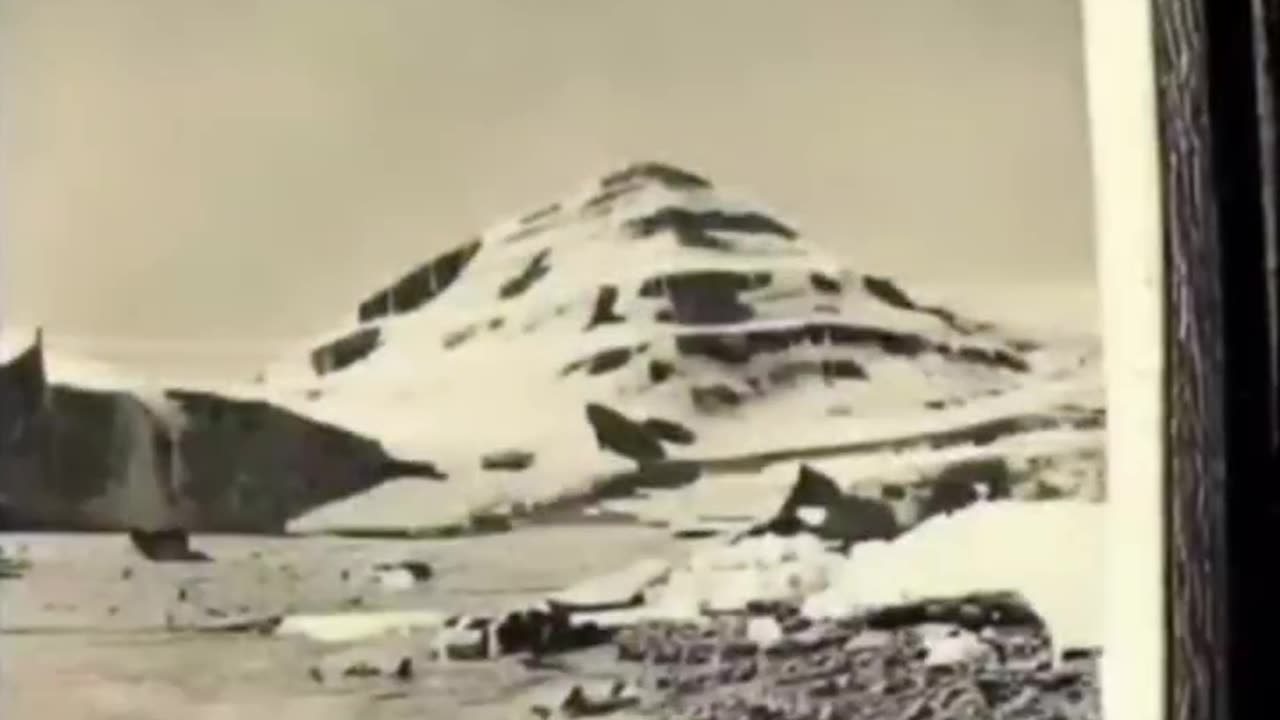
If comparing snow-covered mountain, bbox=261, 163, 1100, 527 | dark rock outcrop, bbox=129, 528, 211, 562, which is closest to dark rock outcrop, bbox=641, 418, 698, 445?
snow-covered mountain, bbox=261, 163, 1100, 527

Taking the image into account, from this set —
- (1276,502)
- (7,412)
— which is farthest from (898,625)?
(7,412)

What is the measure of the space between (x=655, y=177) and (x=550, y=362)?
8cm

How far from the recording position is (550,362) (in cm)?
67

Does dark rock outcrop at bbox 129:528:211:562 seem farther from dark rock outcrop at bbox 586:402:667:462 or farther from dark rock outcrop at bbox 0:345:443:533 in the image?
dark rock outcrop at bbox 586:402:667:462

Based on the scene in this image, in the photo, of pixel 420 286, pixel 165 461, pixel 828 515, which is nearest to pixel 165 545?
pixel 165 461

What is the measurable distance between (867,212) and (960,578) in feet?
0.48

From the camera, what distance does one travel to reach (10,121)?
25.6 inches

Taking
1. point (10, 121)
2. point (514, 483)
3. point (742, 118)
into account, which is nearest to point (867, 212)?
point (742, 118)

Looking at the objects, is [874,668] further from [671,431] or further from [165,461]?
[165,461]

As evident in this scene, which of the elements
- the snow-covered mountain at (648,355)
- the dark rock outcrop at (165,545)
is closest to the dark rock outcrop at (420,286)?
the snow-covered mountain at (648,355)

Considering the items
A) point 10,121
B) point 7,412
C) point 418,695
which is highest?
point 10,121

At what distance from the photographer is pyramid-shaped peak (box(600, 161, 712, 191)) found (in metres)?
0.68

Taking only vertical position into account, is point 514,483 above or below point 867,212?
below

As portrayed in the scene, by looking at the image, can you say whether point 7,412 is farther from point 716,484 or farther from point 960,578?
point 960,578
